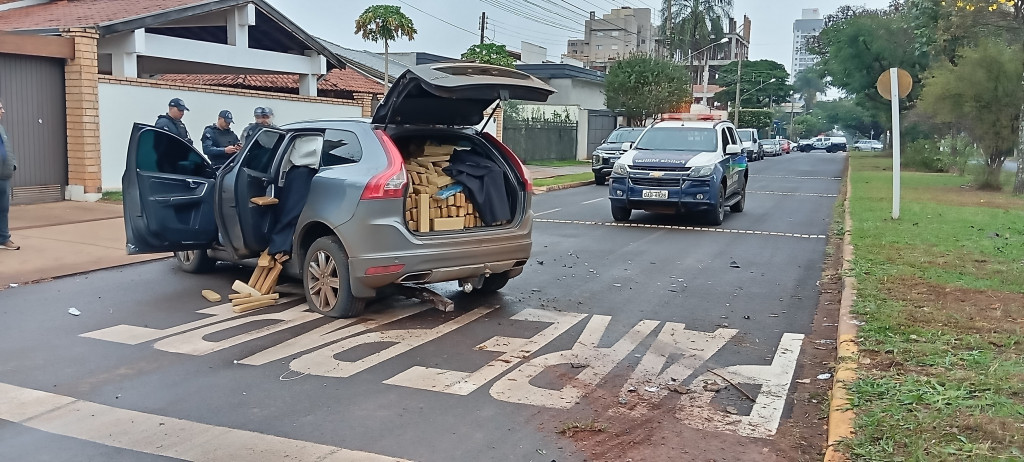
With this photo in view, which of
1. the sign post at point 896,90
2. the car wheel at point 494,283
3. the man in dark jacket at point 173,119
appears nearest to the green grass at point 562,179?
the sign post at point 896,90

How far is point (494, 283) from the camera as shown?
8414 mm

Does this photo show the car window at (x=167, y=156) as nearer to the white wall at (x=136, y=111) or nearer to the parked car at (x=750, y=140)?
the white wall at (x=136, y=111)

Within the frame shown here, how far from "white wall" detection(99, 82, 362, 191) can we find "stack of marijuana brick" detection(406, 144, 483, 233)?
376 inches

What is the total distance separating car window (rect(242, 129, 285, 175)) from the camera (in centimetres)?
792

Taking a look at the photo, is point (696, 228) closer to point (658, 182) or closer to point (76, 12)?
point (658, 182)

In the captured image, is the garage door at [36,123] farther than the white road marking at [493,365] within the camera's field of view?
Yes

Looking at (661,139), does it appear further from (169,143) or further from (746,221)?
(169,143)

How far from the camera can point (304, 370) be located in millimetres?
5848

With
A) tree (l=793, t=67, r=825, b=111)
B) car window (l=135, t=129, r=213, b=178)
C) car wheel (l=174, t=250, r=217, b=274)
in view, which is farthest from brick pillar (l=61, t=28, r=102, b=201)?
tree (l=793, t=67, r=825, b=111)

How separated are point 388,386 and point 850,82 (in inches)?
1738

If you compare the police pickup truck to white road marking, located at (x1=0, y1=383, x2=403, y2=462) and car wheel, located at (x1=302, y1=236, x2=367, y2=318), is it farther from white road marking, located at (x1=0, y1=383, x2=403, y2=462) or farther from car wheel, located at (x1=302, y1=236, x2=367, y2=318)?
white road marking, located at (x1=0, y1=383, x2=403, y2=462)

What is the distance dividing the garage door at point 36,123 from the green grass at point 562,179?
39.9ft

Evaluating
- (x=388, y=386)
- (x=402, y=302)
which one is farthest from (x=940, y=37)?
(x=388, y=386)

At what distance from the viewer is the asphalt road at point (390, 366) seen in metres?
4.64
